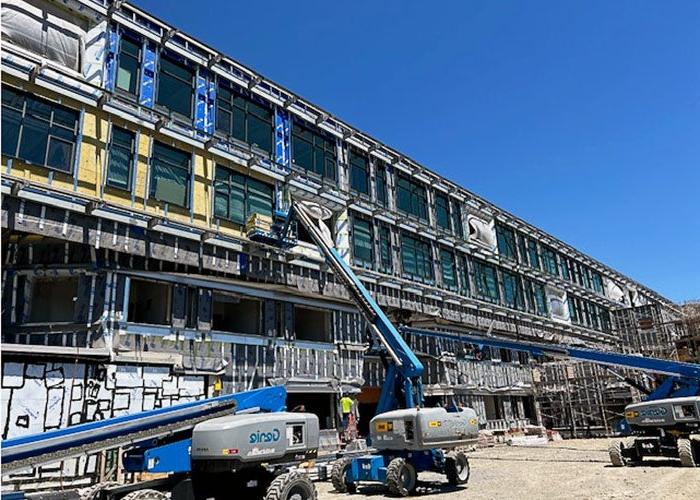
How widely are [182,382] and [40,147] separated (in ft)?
28.9

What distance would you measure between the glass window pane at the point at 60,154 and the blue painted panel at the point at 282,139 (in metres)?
9.38

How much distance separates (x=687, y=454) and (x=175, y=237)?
18231 millimetres

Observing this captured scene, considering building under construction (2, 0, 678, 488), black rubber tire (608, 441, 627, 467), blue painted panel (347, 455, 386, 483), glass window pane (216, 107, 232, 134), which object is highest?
glass window pane (216, 107, 232, 134)

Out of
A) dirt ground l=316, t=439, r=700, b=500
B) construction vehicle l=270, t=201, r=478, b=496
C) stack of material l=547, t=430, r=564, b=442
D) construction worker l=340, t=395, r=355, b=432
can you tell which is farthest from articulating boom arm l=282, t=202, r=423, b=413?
stack of material l=547, t=430, r=564, b=442

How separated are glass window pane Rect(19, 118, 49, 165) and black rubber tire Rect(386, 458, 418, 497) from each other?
13.8m

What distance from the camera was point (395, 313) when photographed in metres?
30.5

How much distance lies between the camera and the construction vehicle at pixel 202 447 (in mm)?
7957

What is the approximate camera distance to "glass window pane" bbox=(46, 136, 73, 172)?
16.9 meters

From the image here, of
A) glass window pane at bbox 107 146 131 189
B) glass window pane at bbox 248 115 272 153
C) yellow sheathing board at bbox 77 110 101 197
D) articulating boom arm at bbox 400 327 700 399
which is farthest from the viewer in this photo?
glass window pane at bbox 248 115 272 153

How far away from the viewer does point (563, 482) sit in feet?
50.2

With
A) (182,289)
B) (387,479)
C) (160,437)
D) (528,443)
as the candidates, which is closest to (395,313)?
(528,443)

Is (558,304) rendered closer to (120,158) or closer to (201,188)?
(201,188)

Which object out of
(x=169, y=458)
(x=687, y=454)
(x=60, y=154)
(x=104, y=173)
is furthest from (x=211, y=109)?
(x=687, y=454)

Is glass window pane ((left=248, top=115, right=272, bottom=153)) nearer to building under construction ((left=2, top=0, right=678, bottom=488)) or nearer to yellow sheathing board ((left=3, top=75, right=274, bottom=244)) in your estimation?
building under construction ((left=2, top=0, right=678, bottom=488))
